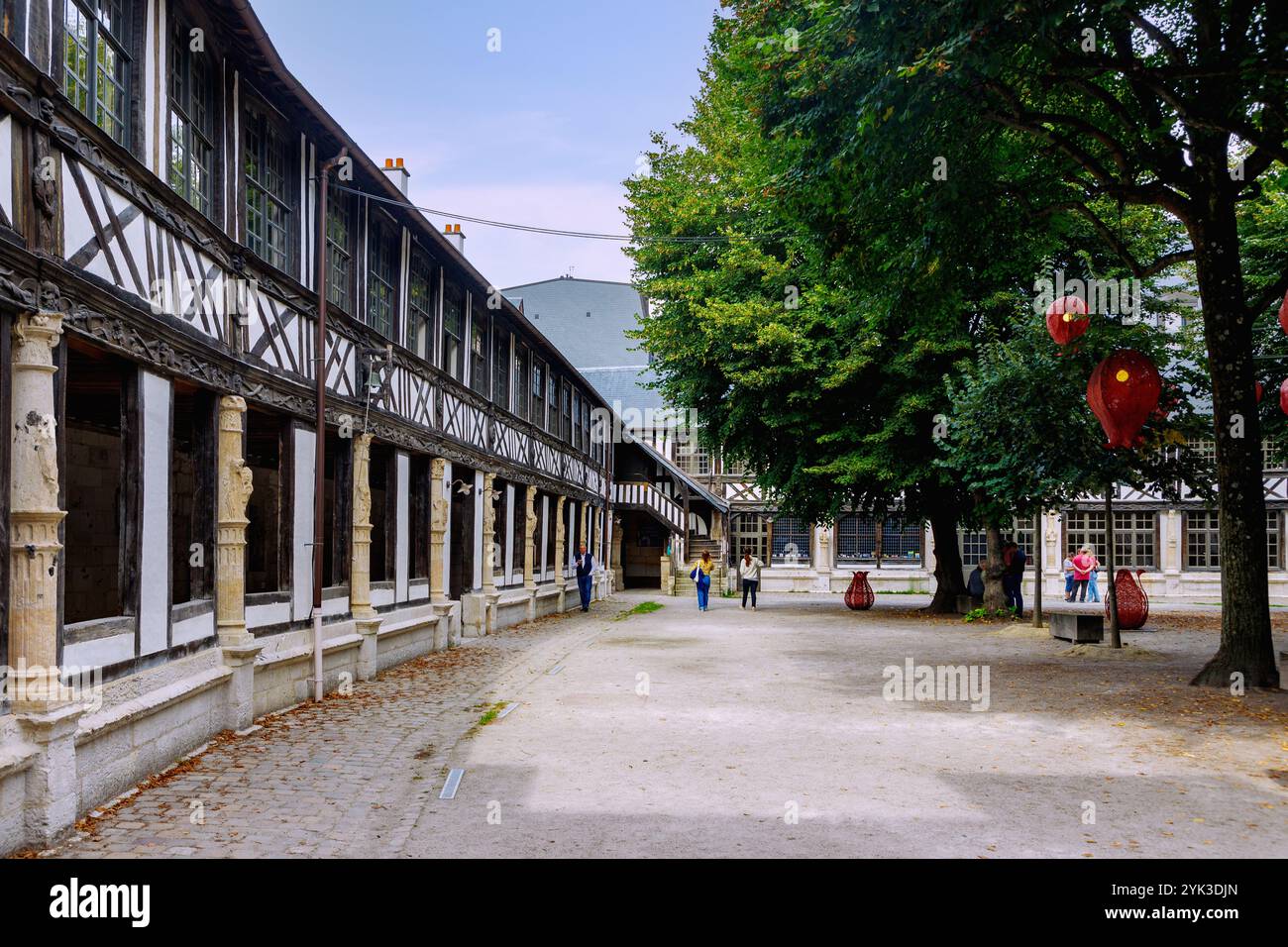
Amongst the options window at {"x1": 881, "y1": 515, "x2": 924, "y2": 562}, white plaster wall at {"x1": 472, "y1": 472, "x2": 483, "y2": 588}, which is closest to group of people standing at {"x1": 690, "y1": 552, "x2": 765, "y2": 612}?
white plaster wall at {"x1": 472, "y1": 472, "x2": 483, "y2": 588}

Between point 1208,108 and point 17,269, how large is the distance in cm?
1028

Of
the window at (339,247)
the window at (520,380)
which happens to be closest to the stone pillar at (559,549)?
the window at (520,380)

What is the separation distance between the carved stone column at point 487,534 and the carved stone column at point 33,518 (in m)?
13.3

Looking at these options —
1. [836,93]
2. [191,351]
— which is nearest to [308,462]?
[191,351]

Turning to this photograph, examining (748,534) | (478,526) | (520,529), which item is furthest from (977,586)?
(748,534)

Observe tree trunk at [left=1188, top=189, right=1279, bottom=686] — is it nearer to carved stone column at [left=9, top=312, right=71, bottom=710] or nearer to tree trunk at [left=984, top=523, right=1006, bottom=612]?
carved stone column at [left=9, top=312, right=71, bottom=710]

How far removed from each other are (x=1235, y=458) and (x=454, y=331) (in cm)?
1180

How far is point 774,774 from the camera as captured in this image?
24.3ft

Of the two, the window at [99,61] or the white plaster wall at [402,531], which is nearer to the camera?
the window at [99,61]

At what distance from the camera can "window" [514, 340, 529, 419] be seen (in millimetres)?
22594

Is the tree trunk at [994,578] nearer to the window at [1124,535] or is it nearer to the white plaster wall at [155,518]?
the window at [1124,535]

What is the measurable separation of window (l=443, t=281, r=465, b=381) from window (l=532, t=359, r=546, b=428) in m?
6.09

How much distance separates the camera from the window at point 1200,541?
37.8m
